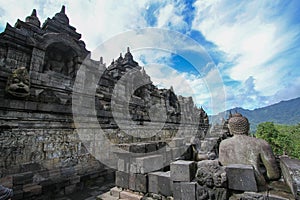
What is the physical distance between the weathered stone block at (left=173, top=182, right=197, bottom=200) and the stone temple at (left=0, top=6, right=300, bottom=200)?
0.02 meters

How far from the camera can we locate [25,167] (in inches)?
157

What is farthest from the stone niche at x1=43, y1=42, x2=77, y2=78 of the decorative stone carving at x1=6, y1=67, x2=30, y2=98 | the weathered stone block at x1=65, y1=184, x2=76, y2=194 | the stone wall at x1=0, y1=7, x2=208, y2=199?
the weathered stone block at x1=65, y1=184, x2=76, y2=194

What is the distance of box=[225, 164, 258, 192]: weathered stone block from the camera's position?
2406 mm

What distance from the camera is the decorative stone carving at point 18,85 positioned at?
4043mm

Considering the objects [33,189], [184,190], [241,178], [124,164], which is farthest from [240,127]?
[33,189]

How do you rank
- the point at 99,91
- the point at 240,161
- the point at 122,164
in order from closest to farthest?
the point at 240,161
the point at 122,164
the point at 99,91

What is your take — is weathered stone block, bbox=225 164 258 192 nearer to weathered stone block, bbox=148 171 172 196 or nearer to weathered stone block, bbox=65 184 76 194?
weathered stone block, bbox=148 171 172 196

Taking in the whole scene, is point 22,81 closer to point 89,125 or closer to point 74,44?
point 89,125

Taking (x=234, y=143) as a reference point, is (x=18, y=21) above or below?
above

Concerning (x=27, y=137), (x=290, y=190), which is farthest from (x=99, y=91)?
(x=290, y=190)

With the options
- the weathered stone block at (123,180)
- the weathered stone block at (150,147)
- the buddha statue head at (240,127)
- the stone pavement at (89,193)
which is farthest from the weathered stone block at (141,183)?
the buddha statue head at (240,127)

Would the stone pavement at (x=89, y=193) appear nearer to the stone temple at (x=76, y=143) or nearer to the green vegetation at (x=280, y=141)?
the stone temple at (x=76, y=143)

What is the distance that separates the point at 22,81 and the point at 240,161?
5.54 m

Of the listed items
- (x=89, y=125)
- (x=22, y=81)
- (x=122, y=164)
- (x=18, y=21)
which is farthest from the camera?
(x=18, y=21)
